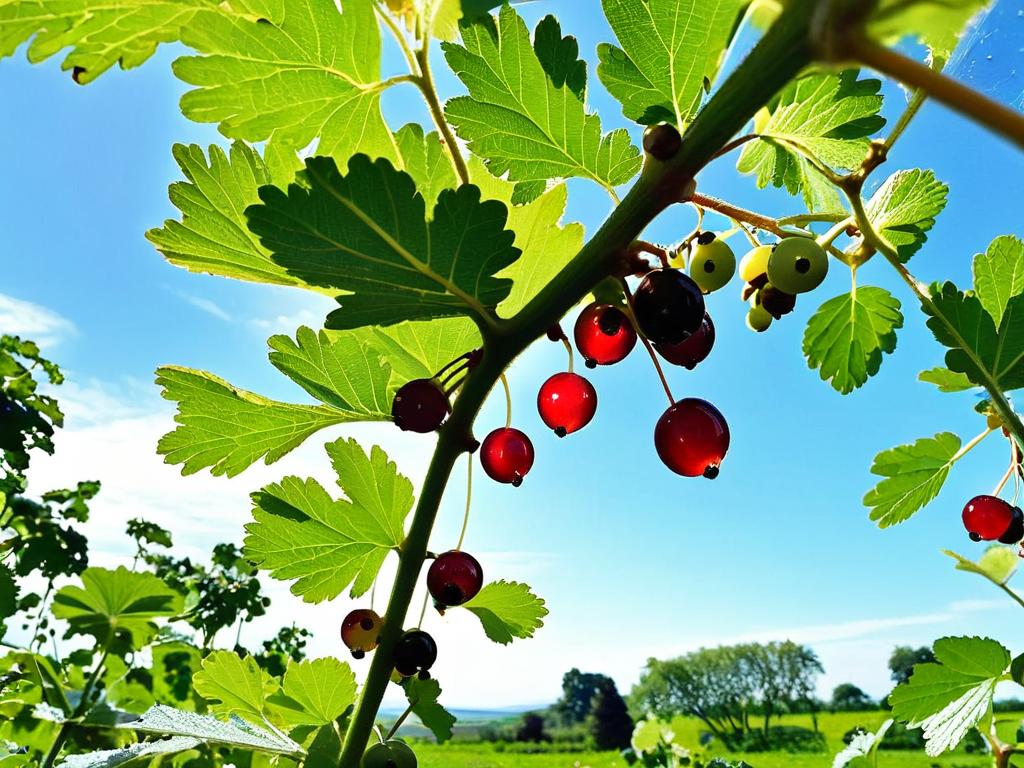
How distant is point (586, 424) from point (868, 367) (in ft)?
1.45

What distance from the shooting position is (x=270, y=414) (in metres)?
0.69

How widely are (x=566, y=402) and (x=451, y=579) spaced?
18 centimetres

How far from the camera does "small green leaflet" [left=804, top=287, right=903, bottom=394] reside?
858mm

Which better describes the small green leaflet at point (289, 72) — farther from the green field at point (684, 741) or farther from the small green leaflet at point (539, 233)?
the green field at point (684, 741)

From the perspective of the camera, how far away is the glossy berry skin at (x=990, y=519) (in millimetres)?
917

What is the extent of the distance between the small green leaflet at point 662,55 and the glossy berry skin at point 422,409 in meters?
0.26

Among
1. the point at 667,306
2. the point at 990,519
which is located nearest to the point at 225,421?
the point at 667,306

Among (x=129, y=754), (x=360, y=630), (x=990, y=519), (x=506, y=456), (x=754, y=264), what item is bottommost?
(x=129, y=754)

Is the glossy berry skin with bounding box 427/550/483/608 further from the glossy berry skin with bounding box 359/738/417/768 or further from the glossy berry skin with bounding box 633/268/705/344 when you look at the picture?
the glossy berry skin with bounding box 633/268/705/344

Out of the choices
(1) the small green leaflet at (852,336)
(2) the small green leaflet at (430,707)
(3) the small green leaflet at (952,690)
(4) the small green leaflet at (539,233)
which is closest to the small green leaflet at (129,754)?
(2) the small green leaflet at (430,707)

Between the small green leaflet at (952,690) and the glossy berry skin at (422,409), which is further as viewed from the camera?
the small green leaflet at (952,690)

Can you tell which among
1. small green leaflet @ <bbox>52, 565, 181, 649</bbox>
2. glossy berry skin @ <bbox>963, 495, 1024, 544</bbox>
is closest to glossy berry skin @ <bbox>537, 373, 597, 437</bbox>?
glossy berry skin @ <bbox>963, 495, 1024, 544</bbox>

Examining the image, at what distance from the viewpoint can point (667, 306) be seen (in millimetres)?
499

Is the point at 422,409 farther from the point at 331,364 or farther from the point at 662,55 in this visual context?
the point at 662,55
